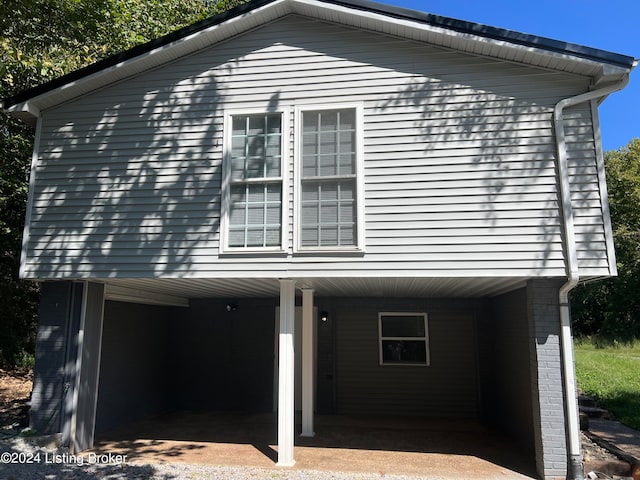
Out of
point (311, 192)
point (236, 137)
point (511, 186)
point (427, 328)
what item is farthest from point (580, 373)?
point (236, 137)

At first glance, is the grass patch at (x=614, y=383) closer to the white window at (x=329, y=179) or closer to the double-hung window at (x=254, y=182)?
the white window at (x=329, y=179)

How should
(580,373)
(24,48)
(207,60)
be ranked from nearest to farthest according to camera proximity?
(207,60) → (24,48) → (580,373)

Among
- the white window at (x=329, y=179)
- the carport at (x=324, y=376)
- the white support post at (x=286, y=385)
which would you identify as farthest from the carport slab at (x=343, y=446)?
the white window at (x=329, y=179)

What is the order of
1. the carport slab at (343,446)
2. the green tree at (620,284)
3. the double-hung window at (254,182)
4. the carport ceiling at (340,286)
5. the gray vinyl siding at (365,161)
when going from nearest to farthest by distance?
the gray vinyl siding at (365,161) < the carport slab at (343,446) < the double-hung window at (254,182) < the carport ceiling at (340,286) < the green tree at (620,284)

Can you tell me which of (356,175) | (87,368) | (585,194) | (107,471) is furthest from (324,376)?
(585,194)

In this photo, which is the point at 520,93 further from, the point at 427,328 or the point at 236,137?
the point at 427,328

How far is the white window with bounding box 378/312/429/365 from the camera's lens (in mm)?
9953

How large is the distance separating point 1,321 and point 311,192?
10120 mm

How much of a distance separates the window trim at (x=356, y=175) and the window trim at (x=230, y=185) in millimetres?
133

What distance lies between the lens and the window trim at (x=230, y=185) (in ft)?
20.6

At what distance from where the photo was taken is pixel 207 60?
683cm

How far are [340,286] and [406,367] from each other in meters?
3.07

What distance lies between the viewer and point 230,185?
6496 millimetres

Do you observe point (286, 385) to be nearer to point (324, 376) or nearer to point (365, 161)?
point (365, 161)
